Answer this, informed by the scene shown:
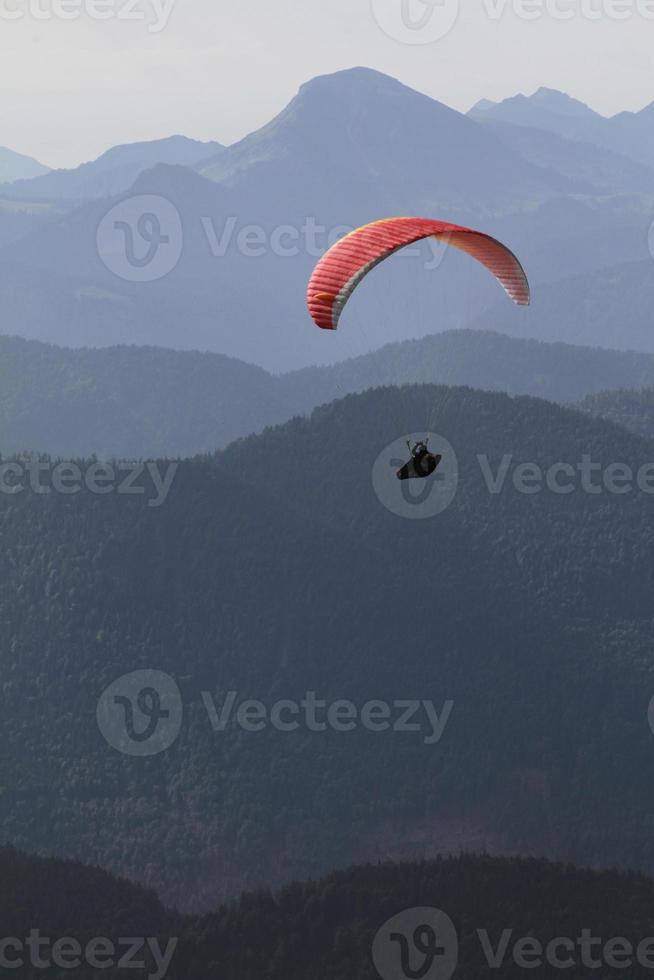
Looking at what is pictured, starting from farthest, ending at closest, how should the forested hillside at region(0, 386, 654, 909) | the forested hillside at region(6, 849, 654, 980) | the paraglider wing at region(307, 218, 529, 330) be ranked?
A: 1. the forested hillside at region(0, 386, 654, 909)
2. the forested hillside at region(6, 849, 654, 980)
3. the paraglider wing at region(307, 218, 529, 330)

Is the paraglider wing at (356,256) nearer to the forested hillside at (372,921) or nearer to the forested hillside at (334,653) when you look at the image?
the forested hillside at (372,921)

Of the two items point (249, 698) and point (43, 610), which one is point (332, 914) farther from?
point (43, 610)

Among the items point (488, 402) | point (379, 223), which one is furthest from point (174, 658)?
point (379, 223)

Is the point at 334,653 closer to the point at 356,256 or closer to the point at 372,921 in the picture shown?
the point at 372,921

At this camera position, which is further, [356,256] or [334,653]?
[334,653]

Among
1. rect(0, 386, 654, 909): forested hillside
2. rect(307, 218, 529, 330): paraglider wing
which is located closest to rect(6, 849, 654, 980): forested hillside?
rect(0, 386, 654, 909): forested hillside

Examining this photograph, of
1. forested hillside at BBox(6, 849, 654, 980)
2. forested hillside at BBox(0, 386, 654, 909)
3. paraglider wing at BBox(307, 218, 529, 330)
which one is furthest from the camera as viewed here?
forested hillside at BBox(0, 386, 654, 909)

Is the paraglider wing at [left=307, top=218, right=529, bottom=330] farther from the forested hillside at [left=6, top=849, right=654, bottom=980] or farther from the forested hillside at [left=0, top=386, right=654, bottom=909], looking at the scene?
the forested hillside at [left=0, top=386, right=654, bottom=909]

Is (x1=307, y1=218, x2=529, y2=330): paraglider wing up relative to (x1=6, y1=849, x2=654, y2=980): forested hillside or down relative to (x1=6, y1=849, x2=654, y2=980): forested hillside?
up

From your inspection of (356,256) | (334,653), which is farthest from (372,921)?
(334,653)
